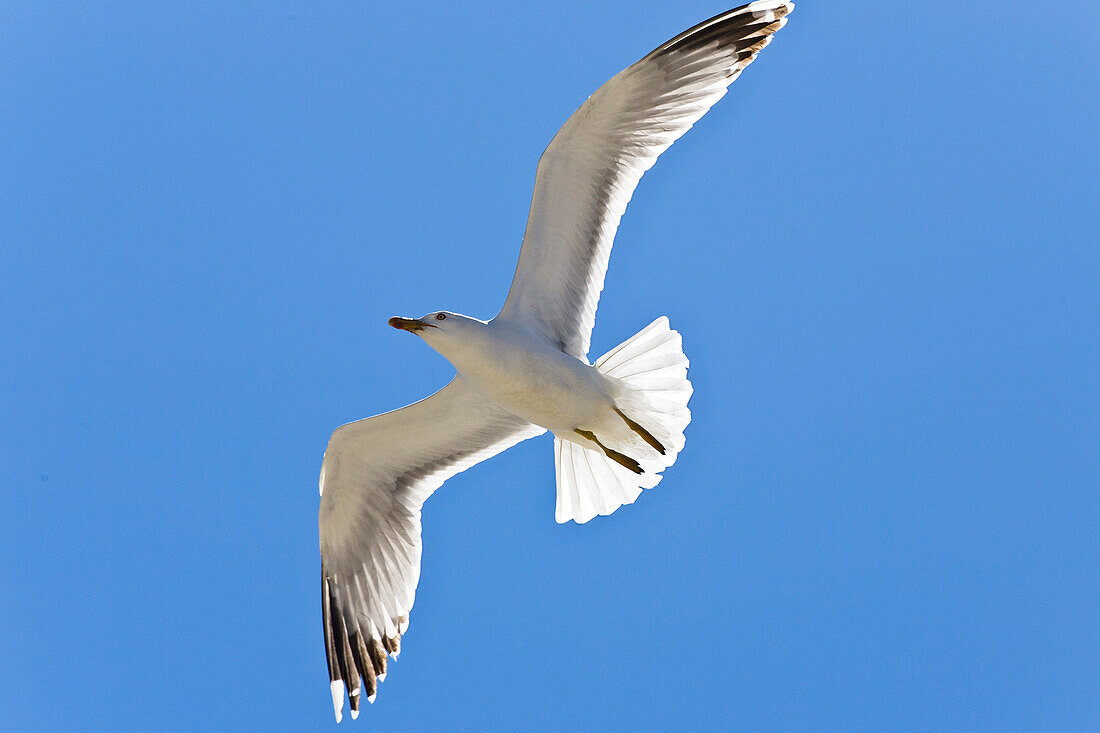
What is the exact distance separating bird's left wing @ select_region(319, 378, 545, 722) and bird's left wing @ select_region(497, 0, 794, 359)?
33.3 inches

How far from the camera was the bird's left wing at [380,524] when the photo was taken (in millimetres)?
6840

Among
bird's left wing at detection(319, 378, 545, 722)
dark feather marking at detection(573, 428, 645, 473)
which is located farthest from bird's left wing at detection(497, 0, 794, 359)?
bird's left wing at detection(319, 378, 545, 722)

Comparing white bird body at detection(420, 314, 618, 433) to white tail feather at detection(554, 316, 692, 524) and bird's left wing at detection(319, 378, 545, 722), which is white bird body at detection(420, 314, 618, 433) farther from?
bird's left wing at detection(319, 378, 545, 722)

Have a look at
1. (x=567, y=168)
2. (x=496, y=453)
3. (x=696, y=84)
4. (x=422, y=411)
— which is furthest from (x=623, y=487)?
(x=696, y=84)

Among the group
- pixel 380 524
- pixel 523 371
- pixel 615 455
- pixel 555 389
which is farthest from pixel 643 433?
pixel 380 524

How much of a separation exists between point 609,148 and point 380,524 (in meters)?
2.71

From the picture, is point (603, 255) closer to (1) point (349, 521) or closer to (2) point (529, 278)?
(2) point (529, 278)

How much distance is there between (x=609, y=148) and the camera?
6289 millimetres

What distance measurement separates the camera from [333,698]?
6844 mm

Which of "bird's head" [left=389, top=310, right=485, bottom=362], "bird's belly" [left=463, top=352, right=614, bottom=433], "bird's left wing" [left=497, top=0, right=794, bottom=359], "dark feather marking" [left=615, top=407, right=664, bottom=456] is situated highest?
"bird's left wing" [left=497, top=0, right=794, bottom=359]

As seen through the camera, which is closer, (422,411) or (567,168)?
(567,168)

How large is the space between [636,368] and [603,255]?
714 millimetres

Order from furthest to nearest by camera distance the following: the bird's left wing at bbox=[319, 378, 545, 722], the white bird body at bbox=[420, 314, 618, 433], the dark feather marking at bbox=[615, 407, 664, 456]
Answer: the bird's left wing at bbox=[319, 378, 545, 722] < the dark feather marking at bbox=[615, 407, 664, 456] < the white bird body at bbox=[420, 314, 618, 433]

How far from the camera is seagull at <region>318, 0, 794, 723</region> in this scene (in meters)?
6.17
